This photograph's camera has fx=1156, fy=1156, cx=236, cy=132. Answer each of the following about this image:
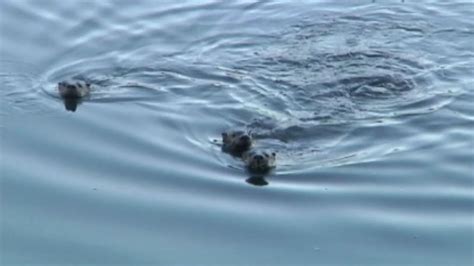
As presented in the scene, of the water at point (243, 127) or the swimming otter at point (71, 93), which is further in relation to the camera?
the swimming otter at point (71, 93)

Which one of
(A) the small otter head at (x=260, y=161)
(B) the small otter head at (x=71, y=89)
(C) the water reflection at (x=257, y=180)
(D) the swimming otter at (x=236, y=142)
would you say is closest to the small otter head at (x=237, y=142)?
(D) the swimming otter at (x=236, y=142)

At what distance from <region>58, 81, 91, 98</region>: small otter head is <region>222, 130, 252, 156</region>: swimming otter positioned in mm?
2540

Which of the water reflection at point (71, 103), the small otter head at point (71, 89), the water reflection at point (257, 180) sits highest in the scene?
the small otter head at point (71, 89)

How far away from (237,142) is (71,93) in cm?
284

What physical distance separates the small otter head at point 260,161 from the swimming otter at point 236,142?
0.60ft

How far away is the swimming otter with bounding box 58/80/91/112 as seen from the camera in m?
15.5

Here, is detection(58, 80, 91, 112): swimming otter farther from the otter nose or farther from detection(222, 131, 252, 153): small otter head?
the otter nose

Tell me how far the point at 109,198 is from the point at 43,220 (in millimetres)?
855

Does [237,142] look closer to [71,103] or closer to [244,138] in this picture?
[244,138]

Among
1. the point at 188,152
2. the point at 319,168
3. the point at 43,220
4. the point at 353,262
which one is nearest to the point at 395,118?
the point at 319,168

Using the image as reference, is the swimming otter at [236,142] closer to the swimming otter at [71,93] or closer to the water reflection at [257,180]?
the water reflection at [257,180]

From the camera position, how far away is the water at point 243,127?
1183 cm

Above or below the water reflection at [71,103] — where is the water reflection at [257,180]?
below

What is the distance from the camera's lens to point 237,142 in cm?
1403
